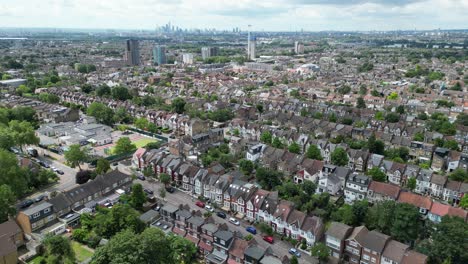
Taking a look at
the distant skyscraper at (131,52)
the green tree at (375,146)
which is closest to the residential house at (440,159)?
the green tree at (375,146)

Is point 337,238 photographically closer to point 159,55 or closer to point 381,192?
point 381,192

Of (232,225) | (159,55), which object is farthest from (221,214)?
(159,55)

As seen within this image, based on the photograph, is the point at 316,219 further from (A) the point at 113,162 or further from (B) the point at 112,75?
(B) the point at 112,75

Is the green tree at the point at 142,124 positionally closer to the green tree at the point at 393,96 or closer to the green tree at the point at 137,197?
the green tree at the point at 137,197

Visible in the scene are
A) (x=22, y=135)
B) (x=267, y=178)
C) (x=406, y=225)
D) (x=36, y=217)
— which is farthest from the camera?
(x=22, y=135)

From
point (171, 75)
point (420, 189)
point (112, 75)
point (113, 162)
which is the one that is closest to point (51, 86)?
point (112, 75)

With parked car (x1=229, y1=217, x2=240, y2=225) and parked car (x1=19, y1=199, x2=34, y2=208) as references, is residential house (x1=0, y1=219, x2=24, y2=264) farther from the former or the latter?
parked car (x1=229, y1=217, x2=240, y2=225)

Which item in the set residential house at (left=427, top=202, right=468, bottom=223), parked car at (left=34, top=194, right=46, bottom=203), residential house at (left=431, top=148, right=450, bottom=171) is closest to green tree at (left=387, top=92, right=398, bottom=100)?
residential house at (left=431, top=148, right=450, bottom=171)

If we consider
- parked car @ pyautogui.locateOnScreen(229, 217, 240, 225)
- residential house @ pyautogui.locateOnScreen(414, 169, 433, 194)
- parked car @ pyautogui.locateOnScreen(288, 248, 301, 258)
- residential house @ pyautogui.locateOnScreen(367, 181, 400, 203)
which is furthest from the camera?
residential house @ pyautogui.locateOnScreen(414, 169, 433, 194)
